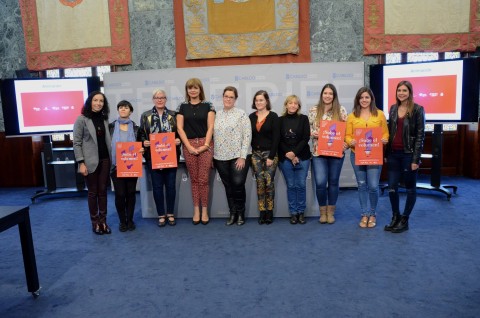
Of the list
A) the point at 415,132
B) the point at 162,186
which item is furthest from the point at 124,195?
the point at 415,132

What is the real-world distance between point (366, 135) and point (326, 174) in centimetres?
55

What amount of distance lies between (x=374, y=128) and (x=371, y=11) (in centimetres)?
304

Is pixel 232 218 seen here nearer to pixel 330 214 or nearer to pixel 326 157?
pixel 330 214

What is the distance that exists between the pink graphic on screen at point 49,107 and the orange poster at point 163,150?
2419 mm

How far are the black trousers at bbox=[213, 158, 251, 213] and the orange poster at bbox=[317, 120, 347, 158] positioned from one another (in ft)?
2.44

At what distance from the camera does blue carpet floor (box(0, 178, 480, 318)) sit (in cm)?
222

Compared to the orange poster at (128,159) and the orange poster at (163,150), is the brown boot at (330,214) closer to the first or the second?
the orange poster at (163,150)

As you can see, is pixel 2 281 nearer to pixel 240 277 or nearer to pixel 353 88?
pixel 240 277

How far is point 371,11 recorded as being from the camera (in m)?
5.62

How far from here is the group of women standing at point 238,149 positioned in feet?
11.5

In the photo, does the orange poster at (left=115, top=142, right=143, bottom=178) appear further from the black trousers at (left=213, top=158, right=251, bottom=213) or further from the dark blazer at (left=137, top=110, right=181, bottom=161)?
the black trousers at (left=213, top=158, right=251, bottom=213)

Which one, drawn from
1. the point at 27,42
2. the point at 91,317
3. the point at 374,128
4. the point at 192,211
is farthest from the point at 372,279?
the point at 27,42

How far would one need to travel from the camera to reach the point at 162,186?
3.84 m

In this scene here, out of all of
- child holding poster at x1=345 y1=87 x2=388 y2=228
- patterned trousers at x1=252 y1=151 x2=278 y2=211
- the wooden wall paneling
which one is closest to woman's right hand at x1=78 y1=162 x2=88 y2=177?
patterned trousers at x1=252 y1=151 x2=278 y2=211
